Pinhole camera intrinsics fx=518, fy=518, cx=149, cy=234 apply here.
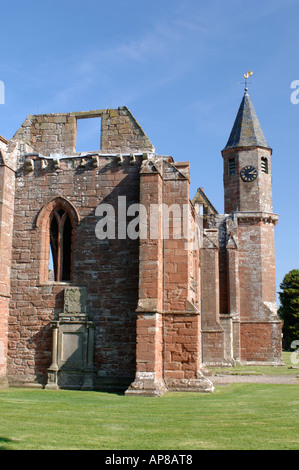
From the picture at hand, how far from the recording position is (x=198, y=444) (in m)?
6.86

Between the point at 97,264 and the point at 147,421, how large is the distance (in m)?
6.57

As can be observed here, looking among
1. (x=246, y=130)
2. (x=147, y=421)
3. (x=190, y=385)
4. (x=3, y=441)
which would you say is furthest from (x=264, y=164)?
(x=3, y=441)

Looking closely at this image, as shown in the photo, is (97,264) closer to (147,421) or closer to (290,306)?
(147,421)

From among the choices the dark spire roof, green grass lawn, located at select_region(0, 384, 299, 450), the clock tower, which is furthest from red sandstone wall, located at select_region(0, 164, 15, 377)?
the dark spire roof

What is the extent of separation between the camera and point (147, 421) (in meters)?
8.69

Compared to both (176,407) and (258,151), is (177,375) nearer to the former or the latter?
(176,407)

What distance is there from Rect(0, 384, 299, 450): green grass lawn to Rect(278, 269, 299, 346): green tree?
41180mm

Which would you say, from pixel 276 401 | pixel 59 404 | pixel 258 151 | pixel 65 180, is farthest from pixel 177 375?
pixel 258 151

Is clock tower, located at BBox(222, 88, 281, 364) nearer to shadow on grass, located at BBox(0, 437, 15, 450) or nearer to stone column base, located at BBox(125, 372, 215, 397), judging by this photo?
stone column base, located at BBox(125, 372, 215, 397)

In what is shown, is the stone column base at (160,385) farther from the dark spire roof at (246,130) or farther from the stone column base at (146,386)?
the dark spire roof at (246,130)

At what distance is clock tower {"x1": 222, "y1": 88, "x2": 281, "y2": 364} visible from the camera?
31.1m

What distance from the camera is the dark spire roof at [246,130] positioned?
117 feet

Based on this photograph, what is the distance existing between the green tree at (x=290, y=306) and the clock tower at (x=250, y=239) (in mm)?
21841
